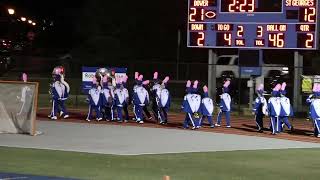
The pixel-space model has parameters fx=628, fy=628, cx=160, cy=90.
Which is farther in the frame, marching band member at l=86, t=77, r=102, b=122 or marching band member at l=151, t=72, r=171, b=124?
marching band member at l=86, t=77, r=102, b=122

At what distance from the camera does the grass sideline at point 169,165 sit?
10086mm

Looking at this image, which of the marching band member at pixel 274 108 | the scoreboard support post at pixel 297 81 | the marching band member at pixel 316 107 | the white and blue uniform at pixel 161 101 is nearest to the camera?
the marching band member at pixel 316 107

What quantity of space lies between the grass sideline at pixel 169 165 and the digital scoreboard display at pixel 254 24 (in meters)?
8.76

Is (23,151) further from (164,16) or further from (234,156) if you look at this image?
(164,16)

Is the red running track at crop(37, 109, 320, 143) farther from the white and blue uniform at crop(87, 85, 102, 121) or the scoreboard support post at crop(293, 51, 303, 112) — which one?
the scoreboard support post at crop(293, 51, 303, 112)

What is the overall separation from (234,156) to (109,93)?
7.52 metres

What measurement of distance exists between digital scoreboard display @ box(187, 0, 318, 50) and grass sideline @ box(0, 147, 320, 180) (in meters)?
8.76

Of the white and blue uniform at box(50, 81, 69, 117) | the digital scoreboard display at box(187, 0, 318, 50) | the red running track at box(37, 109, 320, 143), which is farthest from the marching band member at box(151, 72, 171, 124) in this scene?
the digital scoreboard display at box(187, 0, 318, 50)

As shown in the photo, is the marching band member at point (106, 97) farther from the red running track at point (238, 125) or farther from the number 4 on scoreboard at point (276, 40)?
the number 4 on scoreboard at point (276, 40)

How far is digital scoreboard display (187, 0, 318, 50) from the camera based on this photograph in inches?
827

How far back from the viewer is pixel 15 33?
268 ft

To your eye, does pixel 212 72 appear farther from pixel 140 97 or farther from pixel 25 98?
pixel 25 98

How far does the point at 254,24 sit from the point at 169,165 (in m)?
11.6

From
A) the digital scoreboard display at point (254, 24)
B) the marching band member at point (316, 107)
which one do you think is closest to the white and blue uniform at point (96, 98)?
the digital scoreboard display at point (254, 24)
